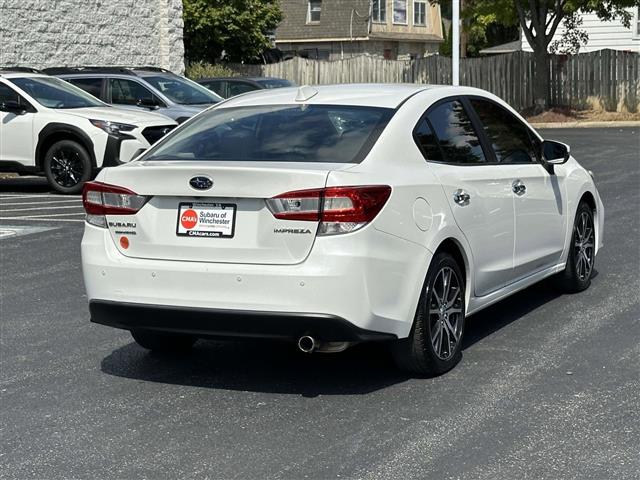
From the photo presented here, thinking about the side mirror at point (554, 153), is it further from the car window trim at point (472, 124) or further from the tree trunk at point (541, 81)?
the tree trunk at point (541, 81)

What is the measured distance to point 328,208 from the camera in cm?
608

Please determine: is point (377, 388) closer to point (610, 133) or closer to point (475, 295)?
point (475, 295)

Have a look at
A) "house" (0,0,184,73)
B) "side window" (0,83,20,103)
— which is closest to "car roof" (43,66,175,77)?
"side window" (0,83,20,103)

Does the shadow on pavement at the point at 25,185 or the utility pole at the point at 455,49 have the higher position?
the utility pole at the point at 455,49

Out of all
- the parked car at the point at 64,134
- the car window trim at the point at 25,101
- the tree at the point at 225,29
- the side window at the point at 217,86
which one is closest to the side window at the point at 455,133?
the parked car at the point at 64,134

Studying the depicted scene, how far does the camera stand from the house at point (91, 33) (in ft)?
91.2

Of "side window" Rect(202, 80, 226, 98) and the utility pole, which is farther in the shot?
"side window" Rect(202, 80, 226, 98)

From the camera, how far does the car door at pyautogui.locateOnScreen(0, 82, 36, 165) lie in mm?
17297

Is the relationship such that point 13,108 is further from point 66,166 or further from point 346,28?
point 346,28

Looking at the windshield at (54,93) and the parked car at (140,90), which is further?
the parked car at (140,90)

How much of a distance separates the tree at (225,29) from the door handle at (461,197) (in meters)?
43.0

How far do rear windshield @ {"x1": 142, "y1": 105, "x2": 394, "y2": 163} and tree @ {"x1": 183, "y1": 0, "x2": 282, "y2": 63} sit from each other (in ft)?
140

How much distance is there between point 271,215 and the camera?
6.15 m

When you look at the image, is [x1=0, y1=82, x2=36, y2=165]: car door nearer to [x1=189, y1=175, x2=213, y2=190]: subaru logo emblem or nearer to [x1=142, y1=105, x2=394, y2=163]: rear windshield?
[x1=142, y1=105, x2=394, y2=163]: rear windshield
